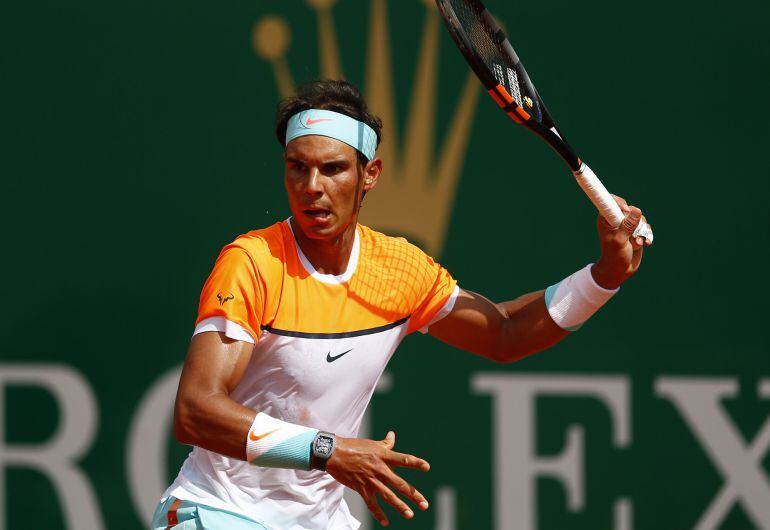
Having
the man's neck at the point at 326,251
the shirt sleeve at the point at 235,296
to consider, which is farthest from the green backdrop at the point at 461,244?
the shirt sleeve at the point at 235,296

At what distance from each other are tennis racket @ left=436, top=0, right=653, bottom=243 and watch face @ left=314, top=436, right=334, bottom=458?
0.99 m

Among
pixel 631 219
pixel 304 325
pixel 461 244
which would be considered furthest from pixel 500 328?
pixel 461 244

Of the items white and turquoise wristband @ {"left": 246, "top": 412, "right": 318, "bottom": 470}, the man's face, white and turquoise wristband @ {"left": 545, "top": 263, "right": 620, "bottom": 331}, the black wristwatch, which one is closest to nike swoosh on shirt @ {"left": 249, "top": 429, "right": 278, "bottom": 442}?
white and turquoise wristband @ {"left": 246, "top": 412, "right": 318, "bottom": 470}

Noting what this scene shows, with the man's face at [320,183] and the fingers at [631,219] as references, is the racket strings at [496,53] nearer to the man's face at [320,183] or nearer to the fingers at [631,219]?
the fingers at [631,219]

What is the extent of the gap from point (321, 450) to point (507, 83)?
1.22 metres

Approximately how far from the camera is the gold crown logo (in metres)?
5.02

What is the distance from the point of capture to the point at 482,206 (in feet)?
16.4

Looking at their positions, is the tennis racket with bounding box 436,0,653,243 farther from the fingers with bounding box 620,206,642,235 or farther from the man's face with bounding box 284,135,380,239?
the man's face with bounding box 284,135,380,239

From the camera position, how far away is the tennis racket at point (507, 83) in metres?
3.24

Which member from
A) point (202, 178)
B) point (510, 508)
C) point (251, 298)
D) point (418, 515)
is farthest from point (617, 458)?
point (251, 298)

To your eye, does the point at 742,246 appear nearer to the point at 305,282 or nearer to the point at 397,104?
the point at 397,104

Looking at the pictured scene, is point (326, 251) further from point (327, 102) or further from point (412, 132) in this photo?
point (412, 132)

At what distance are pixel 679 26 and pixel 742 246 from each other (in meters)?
0.85

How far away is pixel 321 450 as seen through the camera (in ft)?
9.68
